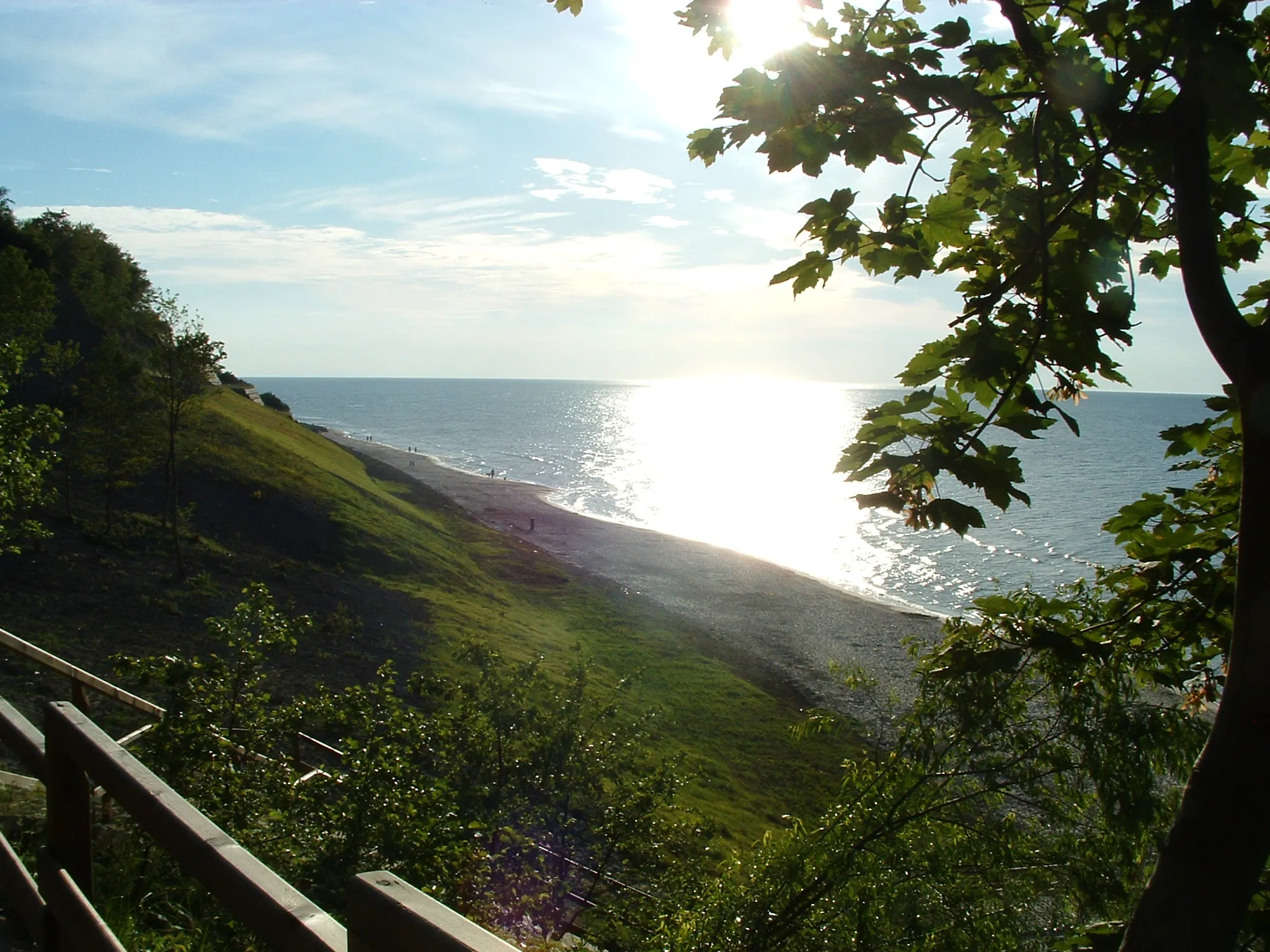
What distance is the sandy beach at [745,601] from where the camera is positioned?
137 ft

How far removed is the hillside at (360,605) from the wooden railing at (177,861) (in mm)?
11482

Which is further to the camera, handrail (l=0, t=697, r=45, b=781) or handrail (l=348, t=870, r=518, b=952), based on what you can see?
handrail (l=0, t=697, r=45, b=781)

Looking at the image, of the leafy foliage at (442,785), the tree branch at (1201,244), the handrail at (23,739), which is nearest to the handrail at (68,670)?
the leafy foliage at (442,785)

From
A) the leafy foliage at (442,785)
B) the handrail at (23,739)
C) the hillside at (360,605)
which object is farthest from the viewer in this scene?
the hillside at (360,605)

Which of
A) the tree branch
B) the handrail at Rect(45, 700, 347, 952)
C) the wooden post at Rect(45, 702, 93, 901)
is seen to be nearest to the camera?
the handrail at Rect(45, 700, 347, 952)

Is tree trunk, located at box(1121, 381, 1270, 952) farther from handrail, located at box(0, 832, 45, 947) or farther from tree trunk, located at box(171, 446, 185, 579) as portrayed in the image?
tree trunk, located at box(171, 446, 185, 579)

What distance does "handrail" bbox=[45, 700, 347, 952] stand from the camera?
1947mm

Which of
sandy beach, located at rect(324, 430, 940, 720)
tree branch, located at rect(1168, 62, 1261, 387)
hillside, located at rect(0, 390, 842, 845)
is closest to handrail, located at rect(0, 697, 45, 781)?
tree branch, located at rect(1168, 62, 1261, 387)

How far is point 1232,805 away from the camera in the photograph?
2418mm

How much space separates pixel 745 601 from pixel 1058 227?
52.1 m

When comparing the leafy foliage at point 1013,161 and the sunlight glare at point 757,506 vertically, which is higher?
the leafy foliage at point 1013,161

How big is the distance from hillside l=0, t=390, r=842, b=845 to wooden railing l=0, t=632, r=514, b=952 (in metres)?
11.5

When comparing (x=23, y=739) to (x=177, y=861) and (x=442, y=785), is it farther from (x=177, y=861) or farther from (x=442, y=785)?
(x=442, y=785)

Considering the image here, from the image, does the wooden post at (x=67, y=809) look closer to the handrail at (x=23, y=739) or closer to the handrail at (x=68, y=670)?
the handrail at (x=23, y=739)
